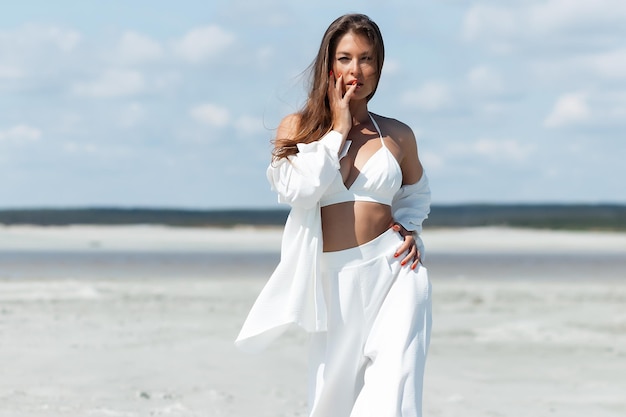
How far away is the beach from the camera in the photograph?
7.35 metres

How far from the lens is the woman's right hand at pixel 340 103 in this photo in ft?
14.4

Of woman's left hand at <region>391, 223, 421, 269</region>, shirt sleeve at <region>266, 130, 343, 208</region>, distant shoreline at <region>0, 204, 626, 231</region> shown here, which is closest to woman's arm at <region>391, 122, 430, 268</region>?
woman's left hand at <region>391, 223, 421, 269</region>

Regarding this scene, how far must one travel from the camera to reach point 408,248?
450cm

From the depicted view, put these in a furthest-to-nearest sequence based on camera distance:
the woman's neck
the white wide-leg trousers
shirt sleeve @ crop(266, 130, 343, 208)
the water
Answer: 1. the water
2. the woman's neck
3. the white wide-leg trousers
4. shirt sleeve @ crop(266, 130, 343, 208)

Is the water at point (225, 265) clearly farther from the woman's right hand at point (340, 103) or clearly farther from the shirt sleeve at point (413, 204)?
the woman's right hand at point (340, 103)

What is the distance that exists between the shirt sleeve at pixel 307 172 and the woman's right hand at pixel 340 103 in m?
0.07

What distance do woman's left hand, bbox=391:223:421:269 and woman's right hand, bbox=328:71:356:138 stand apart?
51 cm

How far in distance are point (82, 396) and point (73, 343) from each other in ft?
8.20

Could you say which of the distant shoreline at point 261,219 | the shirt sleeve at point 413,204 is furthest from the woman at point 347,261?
the distant shoreline at point 261,219

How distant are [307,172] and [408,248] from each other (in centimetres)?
63

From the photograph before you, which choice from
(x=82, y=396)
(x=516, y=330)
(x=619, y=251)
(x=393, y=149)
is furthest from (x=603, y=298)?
(x=619, y=251)

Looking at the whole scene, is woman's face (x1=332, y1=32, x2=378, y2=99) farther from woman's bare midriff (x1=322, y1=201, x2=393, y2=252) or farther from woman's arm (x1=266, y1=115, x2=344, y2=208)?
woman's bare midriff (x1=322, y1=201, x2=393, y2=252)

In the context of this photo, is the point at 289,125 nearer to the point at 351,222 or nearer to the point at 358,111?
the point at 358,111

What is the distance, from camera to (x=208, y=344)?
32.3ft
